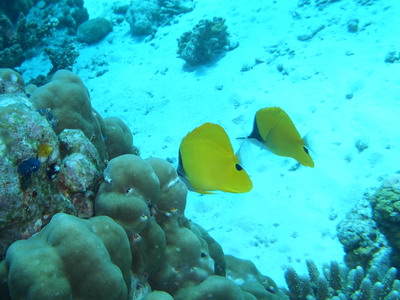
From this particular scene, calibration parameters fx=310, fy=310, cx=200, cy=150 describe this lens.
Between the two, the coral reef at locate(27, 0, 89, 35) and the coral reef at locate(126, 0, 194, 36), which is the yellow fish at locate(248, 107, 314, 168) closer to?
the coral reef at locate(126, 0, 194, 36)

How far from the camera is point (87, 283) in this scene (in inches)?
71.1

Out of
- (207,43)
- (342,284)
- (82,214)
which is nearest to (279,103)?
(207,43)

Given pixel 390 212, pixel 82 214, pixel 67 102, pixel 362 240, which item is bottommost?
pixel 362 240

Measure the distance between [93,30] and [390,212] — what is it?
12.9m

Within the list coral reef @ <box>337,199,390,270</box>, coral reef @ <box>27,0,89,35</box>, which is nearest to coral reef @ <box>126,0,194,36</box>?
Answer: coral reef @ <box>27,0,89,35</box>

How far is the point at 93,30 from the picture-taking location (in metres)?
13.0

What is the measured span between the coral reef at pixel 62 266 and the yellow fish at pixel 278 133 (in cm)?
148

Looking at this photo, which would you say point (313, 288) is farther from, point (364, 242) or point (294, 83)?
point (294, 83)

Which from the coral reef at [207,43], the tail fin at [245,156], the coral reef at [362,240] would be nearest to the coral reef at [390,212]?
the coral reef at [362,240]

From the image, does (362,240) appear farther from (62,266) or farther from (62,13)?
(62,13)

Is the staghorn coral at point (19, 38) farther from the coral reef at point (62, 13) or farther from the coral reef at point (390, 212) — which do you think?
the coral reef at point (390, 212)

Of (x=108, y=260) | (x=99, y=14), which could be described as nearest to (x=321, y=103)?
(x=108, y=260)

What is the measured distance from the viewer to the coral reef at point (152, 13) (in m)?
12.8

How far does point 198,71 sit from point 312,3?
4.94m
